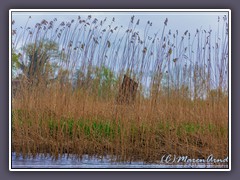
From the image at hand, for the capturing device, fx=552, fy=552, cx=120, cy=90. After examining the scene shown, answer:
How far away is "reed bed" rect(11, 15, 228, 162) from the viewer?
533 cm

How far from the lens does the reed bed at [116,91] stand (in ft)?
17.5

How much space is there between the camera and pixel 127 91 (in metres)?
5.42

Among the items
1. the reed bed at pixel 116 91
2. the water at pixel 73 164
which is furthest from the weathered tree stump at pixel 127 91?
the water at pixel 73 164

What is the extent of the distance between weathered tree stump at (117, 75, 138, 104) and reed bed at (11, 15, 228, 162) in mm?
37

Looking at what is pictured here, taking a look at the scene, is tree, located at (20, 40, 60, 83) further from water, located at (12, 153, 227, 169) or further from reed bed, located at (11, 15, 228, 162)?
water, located at (12, 153, 227, 169)

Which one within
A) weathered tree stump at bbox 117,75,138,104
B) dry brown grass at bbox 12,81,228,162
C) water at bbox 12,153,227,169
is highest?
weathered tree stump at bbox 117,75,138,104

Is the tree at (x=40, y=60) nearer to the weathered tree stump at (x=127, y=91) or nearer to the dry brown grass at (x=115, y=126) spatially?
the dry brown grass at (x=115, y=126)

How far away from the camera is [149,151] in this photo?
5.34 metres

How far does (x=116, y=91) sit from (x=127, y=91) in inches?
4.3

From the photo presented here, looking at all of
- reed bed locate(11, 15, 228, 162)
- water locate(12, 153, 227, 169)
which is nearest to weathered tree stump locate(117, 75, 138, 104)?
reed bed locate(11, 15, 228, 162)

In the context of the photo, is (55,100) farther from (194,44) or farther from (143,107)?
(194,44)

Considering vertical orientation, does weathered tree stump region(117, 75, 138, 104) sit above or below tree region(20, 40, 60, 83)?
below
